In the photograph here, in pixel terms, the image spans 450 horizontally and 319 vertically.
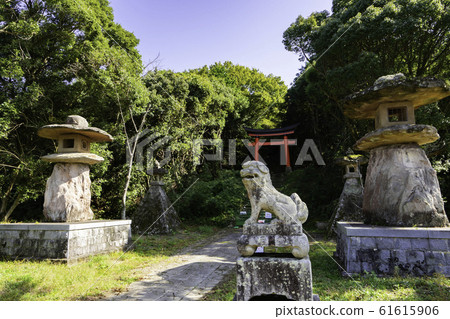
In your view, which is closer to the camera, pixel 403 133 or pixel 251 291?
pixel 251 291

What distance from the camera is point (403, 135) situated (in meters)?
5.57

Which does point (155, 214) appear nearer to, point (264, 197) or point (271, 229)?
point (264, 197)

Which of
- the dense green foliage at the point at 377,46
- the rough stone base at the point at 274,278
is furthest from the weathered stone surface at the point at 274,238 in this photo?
the dense green foliage at the point at 377,46

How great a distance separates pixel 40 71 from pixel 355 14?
1273 centimetres

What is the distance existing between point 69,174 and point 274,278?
21.4 ft

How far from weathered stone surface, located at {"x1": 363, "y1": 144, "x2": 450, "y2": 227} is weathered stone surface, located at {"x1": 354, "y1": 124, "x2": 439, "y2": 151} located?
0.55 feet

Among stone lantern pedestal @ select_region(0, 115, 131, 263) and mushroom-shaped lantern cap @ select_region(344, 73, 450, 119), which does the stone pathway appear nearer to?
stone lantern pedestal @ select_region(0, 115, 131, 263)

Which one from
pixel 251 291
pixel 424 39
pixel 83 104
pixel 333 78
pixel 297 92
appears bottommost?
pixel 251 291

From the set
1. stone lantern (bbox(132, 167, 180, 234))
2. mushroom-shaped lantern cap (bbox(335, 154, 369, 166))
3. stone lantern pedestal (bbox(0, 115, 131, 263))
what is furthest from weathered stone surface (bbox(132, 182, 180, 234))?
mushroom-shaped lantern cap (bbox(335, 154, 369, 166))

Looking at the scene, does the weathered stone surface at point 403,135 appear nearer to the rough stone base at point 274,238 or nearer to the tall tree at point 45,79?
the rough stone base at point 274,238

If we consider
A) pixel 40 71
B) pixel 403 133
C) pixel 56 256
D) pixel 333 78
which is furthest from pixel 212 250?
pixel 40 71

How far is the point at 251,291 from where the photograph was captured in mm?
3125

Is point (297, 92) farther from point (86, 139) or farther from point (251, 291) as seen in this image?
point (251, 291)

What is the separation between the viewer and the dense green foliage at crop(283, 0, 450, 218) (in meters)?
8.37
